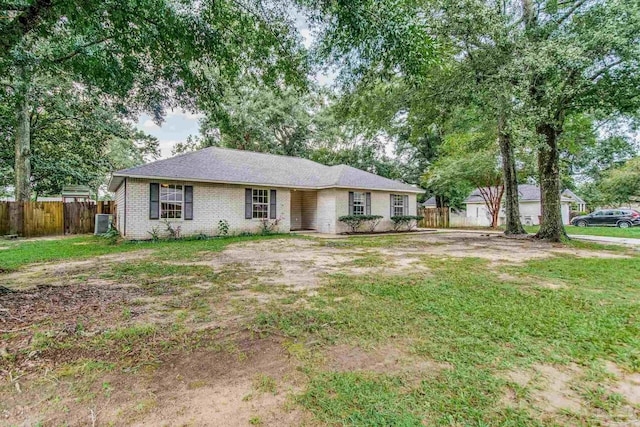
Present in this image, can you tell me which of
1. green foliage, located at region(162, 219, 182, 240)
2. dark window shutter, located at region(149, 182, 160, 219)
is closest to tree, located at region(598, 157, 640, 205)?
green foliage, located at region(162, 219, 182, 240)

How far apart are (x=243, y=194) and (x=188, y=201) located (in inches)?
90.7

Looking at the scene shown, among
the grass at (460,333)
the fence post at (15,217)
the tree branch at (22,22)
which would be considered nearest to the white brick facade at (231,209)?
the fence post at (15,217)

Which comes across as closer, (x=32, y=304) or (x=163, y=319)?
(x=163, y=319)

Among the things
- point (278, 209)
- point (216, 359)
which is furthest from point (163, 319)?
point (278, 209)

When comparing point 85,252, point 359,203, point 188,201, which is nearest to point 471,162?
point 359,203

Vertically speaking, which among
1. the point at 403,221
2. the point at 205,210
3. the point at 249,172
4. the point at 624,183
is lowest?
the point at 403,221

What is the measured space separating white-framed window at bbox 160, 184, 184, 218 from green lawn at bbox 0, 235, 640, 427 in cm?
646

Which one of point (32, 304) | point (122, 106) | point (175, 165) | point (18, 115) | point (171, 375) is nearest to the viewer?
point (171, 375)

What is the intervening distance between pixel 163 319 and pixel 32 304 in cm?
181

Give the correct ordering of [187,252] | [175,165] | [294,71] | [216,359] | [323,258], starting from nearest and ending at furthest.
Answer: [216,359]
[294,71]
[323,258]
[187,252]
[175,165]

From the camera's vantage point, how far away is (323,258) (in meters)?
7.71

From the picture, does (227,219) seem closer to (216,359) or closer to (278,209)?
(278,209)

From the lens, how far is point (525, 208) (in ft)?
82.2

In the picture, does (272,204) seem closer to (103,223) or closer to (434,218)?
(103,223)
